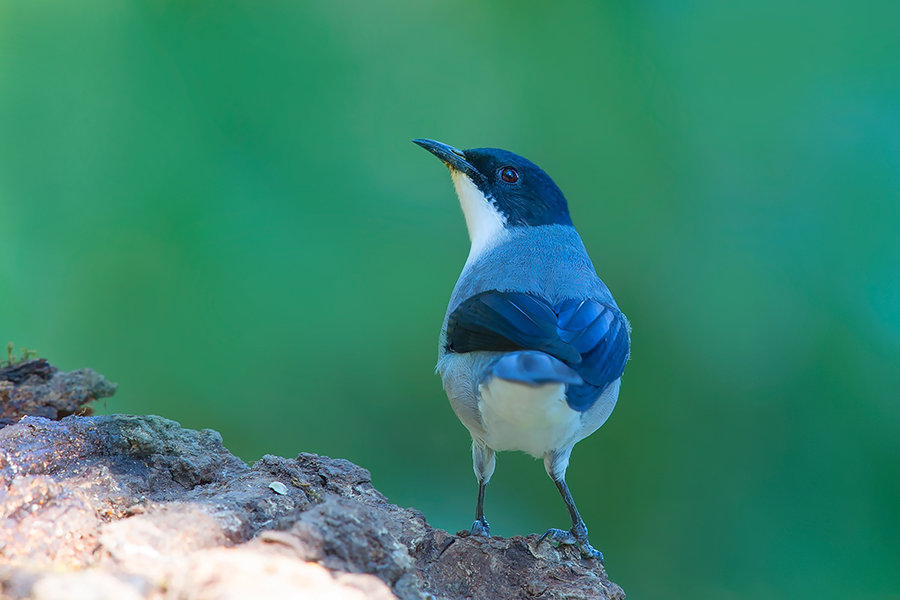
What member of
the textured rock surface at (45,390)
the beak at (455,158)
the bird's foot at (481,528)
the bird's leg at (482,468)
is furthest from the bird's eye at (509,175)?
the textured rock surface at (45,390)

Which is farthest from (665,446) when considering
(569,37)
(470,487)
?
(569,37)

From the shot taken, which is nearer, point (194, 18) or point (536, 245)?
point (536, 245)

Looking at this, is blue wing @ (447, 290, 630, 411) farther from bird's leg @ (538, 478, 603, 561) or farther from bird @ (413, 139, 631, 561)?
bird's leg @ (538, 478, 603, 561)

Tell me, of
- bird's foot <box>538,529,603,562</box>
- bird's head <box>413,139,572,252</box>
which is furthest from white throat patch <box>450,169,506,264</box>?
bird's foot <box>538,529,603,562</box>

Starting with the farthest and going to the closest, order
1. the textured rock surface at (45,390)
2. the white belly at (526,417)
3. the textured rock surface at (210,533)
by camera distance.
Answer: the textured rock surface at (45,390)
the white belly at (526,417)
the textured rock surface at (210,533)

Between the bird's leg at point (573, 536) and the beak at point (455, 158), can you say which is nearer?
the bird's leg at point (573, 536)

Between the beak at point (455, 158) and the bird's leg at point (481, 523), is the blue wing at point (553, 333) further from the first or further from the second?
the beak at point (455, 158)

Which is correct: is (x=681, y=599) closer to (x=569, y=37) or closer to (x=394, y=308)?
(x=394, y=308)

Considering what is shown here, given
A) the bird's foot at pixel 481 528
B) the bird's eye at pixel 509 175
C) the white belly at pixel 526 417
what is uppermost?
the bird's eye at pixel 509 175
